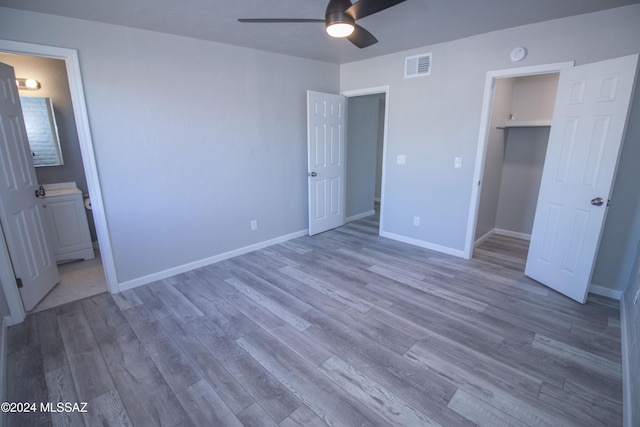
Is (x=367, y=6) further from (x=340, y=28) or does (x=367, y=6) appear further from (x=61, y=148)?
(x=61, y=148)

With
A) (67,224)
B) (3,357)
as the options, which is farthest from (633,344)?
(67,224)

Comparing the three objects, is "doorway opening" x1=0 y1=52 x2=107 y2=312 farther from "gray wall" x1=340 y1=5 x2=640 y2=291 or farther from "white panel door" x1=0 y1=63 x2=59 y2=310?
"gray wall" x1=340 y1=5 x2=640 y2=291

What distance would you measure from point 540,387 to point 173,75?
397 centimetres

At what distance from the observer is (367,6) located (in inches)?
73.0

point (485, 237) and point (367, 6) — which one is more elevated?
point (367, 6)

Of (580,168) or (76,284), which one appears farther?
(76,284)

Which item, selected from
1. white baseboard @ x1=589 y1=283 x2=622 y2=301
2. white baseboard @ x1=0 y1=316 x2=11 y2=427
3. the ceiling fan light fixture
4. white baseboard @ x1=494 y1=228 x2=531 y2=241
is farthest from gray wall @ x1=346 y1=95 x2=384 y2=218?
white baseboard @ x1=0 y1=316 x2=11 y2=427

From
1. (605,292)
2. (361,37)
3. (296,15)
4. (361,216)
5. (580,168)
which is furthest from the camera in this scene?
(361,216)

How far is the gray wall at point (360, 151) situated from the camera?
525 centimetres

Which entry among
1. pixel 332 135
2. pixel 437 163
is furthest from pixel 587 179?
pixel 332 135

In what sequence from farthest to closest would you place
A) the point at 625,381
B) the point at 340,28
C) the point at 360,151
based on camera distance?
the point at 360,151 → the point at 340,28 → the point at 625,381

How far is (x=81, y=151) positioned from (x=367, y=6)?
2.63 metres

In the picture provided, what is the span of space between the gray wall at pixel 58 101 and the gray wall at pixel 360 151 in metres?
3.95

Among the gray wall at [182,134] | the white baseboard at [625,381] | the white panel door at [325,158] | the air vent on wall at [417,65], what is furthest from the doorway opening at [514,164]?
the gray wall at [182,134]
